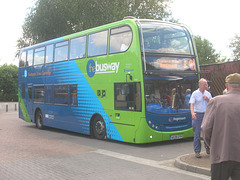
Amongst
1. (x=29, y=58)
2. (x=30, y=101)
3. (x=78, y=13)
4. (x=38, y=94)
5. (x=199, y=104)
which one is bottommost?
(x=30, y=101)

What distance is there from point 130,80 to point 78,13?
696 inches

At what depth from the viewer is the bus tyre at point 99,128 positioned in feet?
37.7

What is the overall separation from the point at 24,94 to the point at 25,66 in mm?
1613

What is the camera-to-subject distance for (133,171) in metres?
6.86

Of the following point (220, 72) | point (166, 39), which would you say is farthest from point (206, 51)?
point (166, 39)

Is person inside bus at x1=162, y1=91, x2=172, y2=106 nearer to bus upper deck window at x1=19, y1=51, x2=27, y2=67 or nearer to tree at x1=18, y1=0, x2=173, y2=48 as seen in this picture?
bus upper deck window at x1=19, y1=51, x2=27, y2=67

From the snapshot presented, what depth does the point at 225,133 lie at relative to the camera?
11.9 feet

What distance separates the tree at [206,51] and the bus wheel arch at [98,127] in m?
51.3

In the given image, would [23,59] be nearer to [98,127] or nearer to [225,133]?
[98,127]

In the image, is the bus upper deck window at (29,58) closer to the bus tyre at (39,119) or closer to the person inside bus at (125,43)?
the bus tyre at (39,119)

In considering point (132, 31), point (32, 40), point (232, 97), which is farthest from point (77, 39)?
point (32, 40)

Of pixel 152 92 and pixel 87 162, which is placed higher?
pixel 152 92

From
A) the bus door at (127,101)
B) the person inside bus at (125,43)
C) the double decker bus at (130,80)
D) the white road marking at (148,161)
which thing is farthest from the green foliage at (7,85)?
the white road marking at (148,161)

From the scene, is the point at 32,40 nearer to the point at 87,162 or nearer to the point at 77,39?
the point at 77,39
